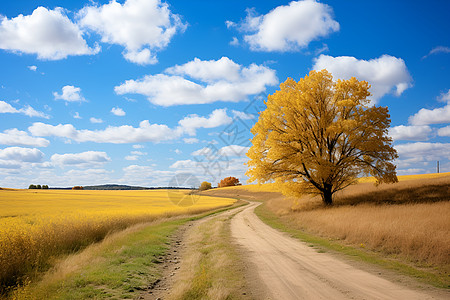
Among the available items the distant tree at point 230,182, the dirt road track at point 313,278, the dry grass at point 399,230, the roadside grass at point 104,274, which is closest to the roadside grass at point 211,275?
the dirt road track at point 313,278

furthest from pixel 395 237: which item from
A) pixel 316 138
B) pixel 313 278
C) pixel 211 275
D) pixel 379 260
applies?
pixel 316 138

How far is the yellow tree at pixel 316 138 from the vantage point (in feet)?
77.4

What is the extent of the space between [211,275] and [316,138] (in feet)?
63.3

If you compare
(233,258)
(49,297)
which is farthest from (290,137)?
(49,297)

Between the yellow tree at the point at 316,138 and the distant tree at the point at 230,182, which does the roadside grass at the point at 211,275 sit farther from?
the distant tree at the point at 230,182

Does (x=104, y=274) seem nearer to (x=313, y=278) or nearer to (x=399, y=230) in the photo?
(x=313, y=278)

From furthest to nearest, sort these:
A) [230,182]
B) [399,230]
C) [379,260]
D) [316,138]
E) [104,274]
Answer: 1. [230,182]
2. [316,138]
3. [399,230]
4. [379,260]
5. [104,274]

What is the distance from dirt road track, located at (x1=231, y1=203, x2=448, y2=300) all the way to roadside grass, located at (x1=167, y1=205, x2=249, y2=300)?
2.26ft

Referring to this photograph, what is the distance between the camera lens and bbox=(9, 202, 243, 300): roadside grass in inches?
276

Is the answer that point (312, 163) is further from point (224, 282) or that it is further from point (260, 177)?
point (224, 282)

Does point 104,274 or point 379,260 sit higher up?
point 104,274

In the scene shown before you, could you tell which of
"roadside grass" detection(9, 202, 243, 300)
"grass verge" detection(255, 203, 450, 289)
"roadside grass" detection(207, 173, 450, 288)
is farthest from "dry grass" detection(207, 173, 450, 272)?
"roadside grass" detection(9, 202, 243, 300)

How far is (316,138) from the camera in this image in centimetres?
2478

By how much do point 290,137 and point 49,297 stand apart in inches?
817
